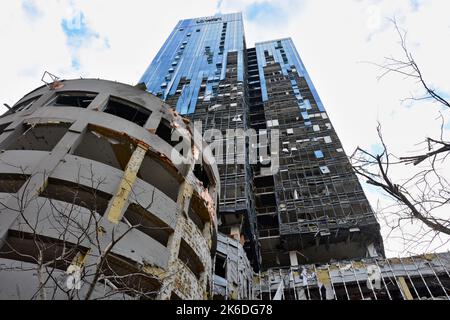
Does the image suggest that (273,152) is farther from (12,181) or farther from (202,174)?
(12,181)

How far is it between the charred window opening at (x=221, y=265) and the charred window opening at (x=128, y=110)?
9671 mm

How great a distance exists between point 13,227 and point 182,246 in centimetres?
525

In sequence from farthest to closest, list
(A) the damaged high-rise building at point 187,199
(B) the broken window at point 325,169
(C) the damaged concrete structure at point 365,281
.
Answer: (B) the broken window at point 325,169
(C) the damaged concrete structure at point 365,281
(A) the damaged high-rise building at point 187,199

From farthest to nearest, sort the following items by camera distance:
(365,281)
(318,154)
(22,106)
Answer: (318,154) → (365,281) → (22,106)

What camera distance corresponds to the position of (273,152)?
3984cm

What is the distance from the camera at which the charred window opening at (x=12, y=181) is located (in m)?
10.7

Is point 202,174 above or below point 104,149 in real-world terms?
above

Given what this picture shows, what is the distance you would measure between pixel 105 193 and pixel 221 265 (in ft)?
40.5

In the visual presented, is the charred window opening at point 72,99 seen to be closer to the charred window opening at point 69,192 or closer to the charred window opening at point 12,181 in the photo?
the charred window opening at point 12,181

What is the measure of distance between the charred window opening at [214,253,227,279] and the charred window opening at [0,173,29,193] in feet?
41.7

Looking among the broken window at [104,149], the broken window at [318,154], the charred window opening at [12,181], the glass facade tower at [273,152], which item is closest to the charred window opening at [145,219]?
the broken window at [104,149]

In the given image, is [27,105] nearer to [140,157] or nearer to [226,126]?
[140,157]

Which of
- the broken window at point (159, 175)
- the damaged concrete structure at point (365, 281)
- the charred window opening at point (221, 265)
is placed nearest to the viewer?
the broken window at point (159, 175)

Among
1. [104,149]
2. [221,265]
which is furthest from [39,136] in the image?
[221,265]
